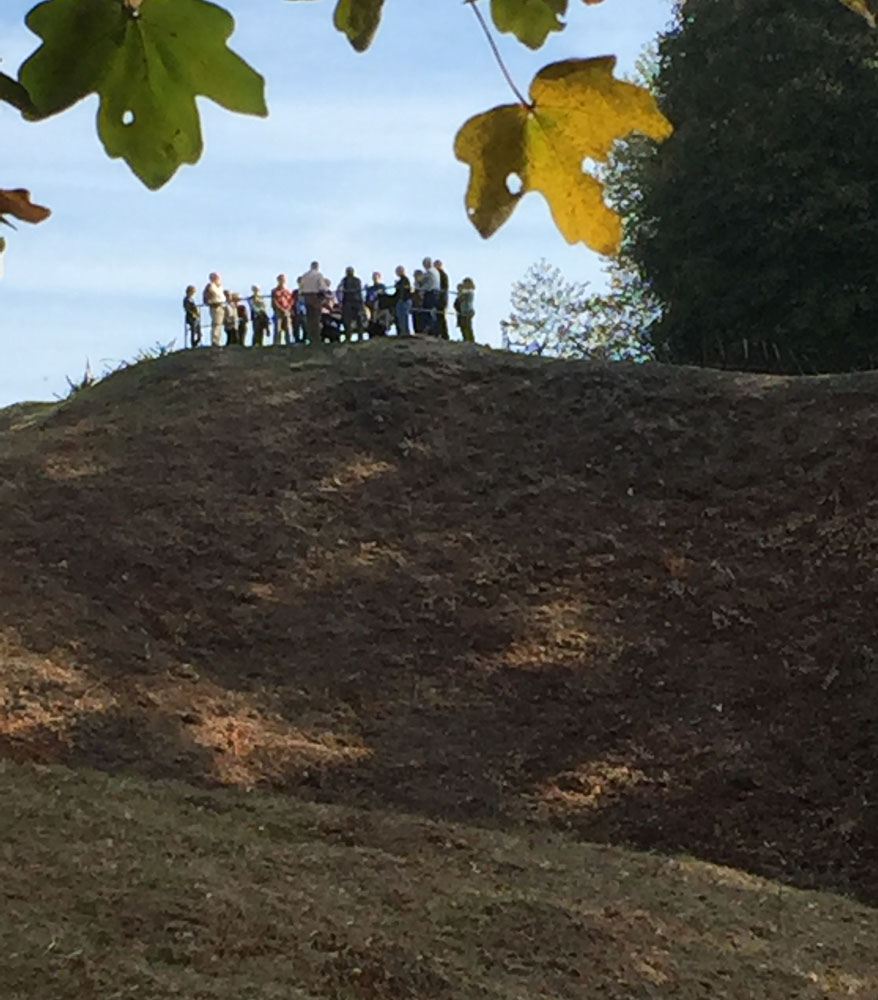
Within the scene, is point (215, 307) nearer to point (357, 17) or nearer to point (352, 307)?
point (352, 307)

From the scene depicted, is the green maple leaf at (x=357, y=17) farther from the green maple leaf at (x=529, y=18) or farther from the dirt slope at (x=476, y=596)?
the dirt slope at (x=476, y=596)

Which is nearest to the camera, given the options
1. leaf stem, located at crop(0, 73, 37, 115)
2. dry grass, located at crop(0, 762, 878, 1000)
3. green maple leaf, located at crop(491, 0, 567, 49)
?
leaf stem, located at crop(0, 73, 37, 115)

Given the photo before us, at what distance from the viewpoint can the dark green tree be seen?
1328 centimetres

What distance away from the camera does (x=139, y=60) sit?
3.35 feet

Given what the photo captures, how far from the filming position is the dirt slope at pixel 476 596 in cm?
557

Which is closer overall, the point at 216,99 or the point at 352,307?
the point at 216,99

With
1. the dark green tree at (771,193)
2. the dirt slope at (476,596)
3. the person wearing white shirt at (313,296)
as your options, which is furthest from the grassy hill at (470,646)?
the dark green tree at (771,193)

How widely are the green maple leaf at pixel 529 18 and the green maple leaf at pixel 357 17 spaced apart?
0.10 metres

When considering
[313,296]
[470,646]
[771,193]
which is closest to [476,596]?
[470,646]

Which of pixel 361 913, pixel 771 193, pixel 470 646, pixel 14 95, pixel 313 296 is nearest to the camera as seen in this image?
pixel 14 95

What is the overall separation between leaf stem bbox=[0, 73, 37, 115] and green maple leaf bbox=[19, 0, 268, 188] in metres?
0.02

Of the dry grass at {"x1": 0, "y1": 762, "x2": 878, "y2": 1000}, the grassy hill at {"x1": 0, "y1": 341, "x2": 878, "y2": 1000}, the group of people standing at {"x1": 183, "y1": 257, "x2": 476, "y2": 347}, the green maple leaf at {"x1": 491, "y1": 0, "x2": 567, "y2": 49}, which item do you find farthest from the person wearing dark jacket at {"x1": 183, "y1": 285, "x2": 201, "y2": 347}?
the green maple leaf at {"x1": 491, "y1": 0, "x2": 567, "y2": 49}

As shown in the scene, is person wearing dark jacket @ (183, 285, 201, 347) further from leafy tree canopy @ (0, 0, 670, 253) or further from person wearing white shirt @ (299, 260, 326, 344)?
leafy tree canopy @ (0, 0, 670, 253)

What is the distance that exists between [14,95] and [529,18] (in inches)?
17.3
